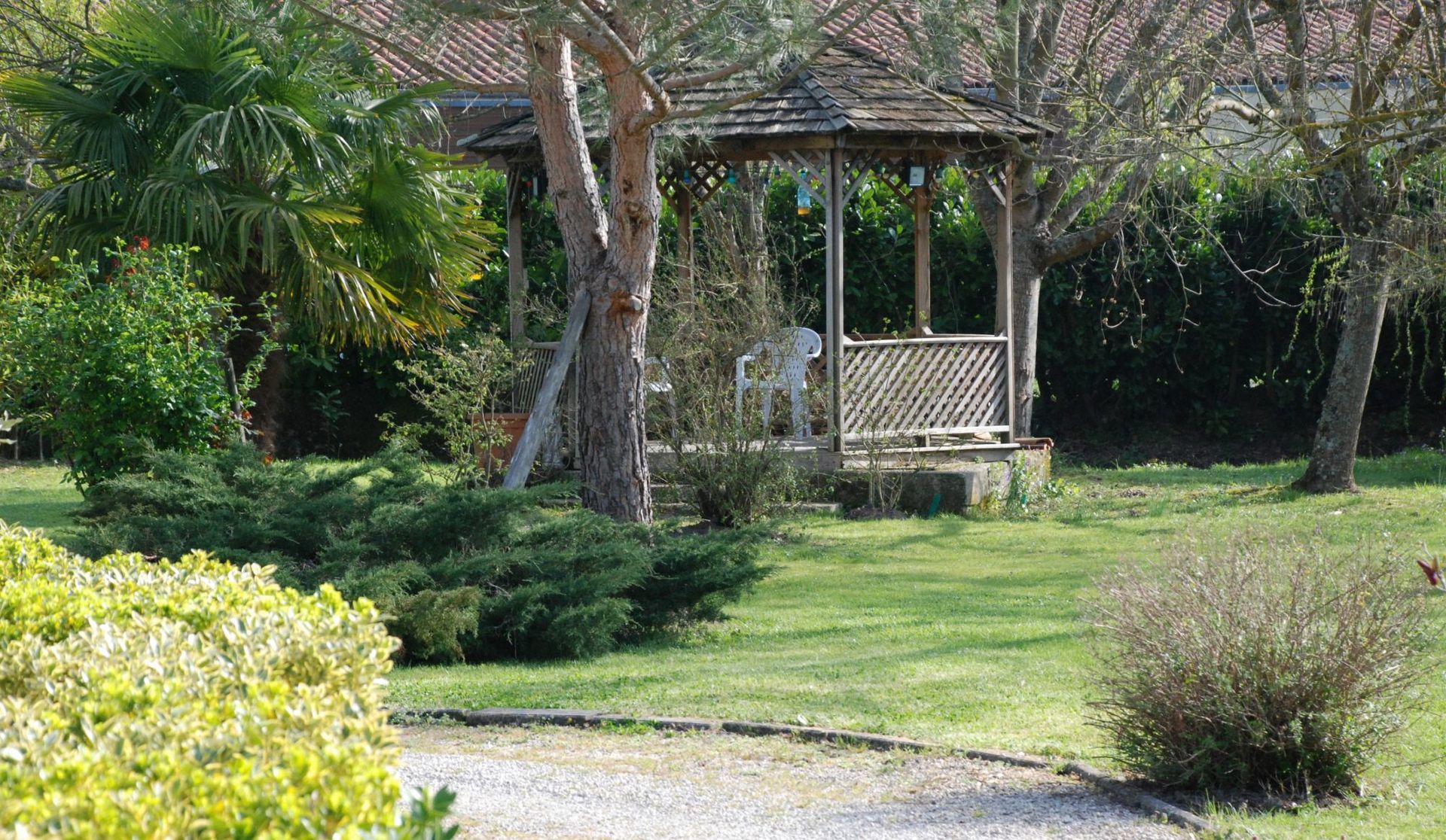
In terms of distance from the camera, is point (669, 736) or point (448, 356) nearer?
point (669, 736)

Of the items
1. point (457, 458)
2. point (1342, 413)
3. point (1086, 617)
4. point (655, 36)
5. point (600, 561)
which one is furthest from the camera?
point (1342, 413)

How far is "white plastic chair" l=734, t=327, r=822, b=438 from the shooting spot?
1146cm

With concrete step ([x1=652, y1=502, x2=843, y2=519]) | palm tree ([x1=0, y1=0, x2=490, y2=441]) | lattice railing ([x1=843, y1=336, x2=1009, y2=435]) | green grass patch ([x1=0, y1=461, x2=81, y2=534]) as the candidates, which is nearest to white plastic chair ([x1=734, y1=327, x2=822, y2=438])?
lattice railing ([x1=843, y1=336, x2=1009, y2=435])

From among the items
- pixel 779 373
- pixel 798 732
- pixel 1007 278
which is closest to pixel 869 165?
pixel 1007 278

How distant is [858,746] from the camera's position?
539cm

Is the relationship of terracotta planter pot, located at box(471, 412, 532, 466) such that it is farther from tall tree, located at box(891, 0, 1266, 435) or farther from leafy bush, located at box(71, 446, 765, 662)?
tall tree, located at box(891, 0, 1266, 435)

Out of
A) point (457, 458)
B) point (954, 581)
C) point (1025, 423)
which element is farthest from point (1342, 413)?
point (457, 458)

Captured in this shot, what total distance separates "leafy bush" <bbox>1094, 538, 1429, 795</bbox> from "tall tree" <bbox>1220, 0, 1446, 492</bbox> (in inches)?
182

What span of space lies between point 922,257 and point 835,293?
2356 mm

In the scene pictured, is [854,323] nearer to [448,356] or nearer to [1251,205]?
[1251,205]

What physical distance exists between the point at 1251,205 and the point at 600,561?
10.9 meters

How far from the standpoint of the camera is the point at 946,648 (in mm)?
7234

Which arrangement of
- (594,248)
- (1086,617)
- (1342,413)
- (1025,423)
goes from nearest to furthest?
(1086,617), (594,248), (1342,413), (1025,423)

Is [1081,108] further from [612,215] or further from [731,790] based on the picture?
[731,790]
